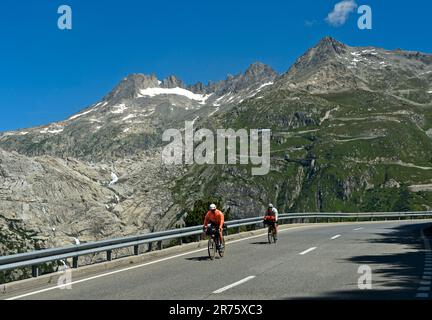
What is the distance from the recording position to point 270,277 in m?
14.0

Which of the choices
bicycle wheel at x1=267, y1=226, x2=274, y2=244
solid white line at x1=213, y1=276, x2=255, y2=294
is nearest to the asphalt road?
solid white line at x1=213, y1=276, x2=255, y2=294

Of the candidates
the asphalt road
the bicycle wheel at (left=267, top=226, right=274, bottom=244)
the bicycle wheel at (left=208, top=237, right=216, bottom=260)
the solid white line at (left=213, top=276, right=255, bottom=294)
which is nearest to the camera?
the asphalt road

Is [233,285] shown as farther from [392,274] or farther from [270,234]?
[270,234]

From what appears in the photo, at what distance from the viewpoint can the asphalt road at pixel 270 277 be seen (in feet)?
37.9

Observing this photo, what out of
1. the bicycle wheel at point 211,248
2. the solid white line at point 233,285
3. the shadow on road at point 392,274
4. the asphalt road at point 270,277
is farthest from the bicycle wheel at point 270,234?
the solid white line at point 233,285

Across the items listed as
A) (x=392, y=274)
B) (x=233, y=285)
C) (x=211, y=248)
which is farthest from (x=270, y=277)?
(x=211, y=248)

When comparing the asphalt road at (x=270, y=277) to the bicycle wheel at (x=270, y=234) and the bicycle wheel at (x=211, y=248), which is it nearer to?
the bicycle wheel at (x=211, y=248)

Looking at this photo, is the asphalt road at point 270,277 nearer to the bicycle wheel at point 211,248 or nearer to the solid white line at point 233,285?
the solid white line at point 233,285

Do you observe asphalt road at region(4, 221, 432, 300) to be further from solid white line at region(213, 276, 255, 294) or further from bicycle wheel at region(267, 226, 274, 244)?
bicycle wheel at region(267, 226, 274, 244)

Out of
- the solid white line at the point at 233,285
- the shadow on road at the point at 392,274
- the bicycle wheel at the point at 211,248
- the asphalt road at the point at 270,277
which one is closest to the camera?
the shadow on road at the point at 392,274

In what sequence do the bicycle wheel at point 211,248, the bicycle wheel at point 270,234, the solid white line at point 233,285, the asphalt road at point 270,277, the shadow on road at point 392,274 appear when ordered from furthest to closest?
the bicycle wheel at point 270,234
the bicycle wheel at point 211,248
the solid white line at point 233,285
the asphalt road at point 270,277
the shadow on road at point 392,274

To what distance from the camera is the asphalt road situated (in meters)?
11.5

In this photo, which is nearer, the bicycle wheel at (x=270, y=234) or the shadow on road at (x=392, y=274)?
the shadow on road at (x=392, y=274)
